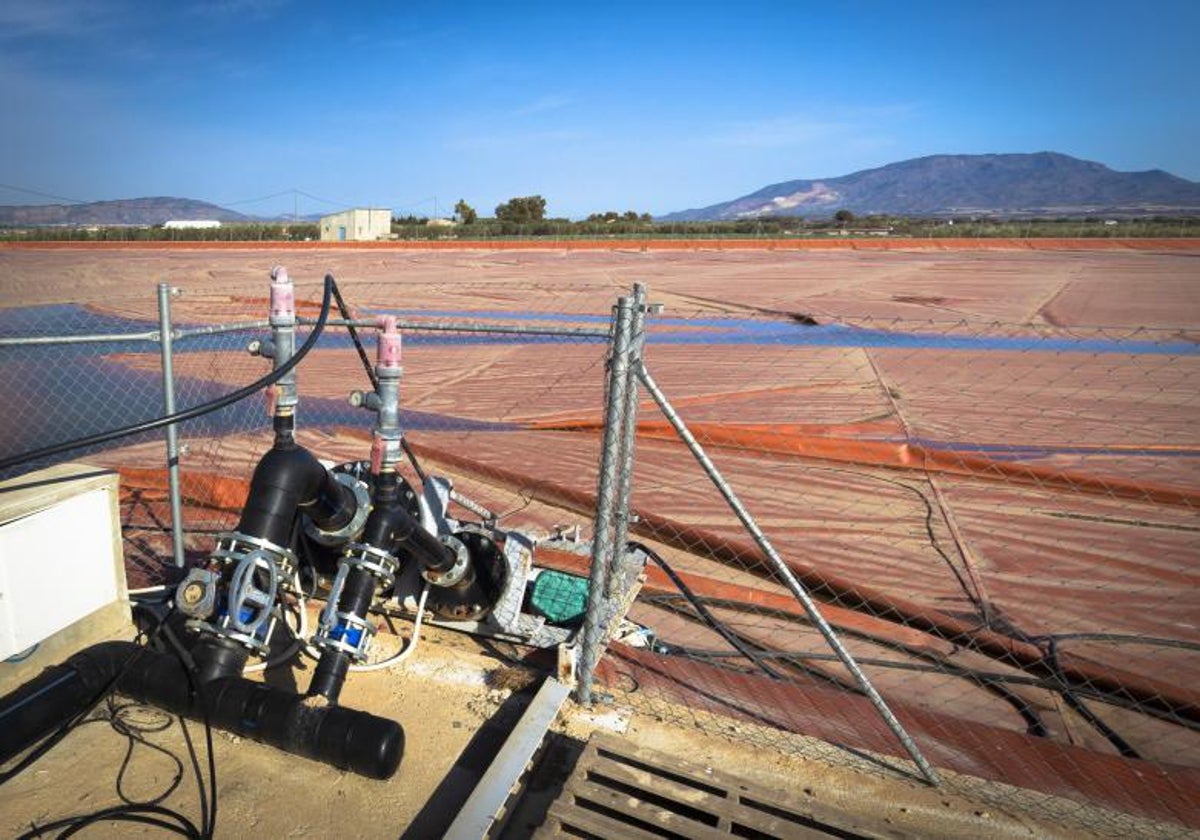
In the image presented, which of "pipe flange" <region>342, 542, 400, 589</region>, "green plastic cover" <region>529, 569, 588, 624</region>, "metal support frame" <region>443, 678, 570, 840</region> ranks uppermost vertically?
"pipe flange" <region>342, 542, 400, 589</region>

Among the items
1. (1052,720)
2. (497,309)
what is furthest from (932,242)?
(1052,720)

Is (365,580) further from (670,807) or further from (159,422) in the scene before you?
(670,807)

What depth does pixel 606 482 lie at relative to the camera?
324 centimetres

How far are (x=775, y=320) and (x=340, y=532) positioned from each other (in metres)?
15.6

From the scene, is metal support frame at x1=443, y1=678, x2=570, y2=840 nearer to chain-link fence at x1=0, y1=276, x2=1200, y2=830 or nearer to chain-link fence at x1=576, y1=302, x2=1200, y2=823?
chain-link fence at x1=0, y1=276, x2=1200, y2=830

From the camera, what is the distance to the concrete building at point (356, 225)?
6103cm

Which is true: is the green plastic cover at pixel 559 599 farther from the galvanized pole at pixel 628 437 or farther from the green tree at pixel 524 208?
the green tree at pixel 524 208

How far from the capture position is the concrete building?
200ft

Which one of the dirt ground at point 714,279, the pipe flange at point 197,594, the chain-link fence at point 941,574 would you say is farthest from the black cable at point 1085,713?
the dirt ground at point 714,279

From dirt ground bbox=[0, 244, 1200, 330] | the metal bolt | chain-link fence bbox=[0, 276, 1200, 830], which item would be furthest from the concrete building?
the metal bolt

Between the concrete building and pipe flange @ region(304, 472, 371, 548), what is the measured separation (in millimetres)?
60635

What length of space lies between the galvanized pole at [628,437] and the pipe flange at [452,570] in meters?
0.73

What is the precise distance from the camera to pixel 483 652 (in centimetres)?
390

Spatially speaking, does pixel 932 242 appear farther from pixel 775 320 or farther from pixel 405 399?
pixel 405 399
